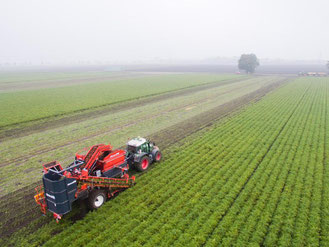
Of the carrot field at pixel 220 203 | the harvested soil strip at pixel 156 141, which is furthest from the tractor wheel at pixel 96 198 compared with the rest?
the harvested soil strip at pixel 156 141

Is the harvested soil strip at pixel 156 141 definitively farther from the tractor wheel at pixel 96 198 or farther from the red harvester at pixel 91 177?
the tractor wheel at pixel 96 198

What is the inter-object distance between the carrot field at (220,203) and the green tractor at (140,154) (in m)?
0.66

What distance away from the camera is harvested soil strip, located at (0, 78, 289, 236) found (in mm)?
11400

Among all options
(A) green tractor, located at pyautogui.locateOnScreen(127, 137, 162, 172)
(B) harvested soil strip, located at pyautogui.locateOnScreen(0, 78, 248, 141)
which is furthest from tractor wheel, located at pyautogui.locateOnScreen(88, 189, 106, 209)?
(B) harvested soil strip, located at pyautogui.locateOnScreen(0, 78, 248, 141)

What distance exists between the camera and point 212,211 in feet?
38.8

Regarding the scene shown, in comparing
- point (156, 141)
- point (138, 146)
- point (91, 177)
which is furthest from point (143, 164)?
point (156, 141)

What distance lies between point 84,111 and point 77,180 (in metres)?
23.7

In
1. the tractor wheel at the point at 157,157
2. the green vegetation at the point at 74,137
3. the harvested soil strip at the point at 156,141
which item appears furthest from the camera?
the tractor wheel at the point at 157,157

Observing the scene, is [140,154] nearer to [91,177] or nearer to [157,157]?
[157,157]

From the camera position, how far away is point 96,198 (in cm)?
1218

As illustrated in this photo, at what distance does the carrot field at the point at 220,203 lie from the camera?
10.2m

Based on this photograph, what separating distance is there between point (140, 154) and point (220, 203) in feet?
19.6

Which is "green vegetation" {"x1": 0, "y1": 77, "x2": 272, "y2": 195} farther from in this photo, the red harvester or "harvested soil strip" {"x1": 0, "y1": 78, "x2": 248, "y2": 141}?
the red harvester

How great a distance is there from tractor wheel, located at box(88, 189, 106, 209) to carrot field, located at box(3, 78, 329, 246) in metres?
0.30
